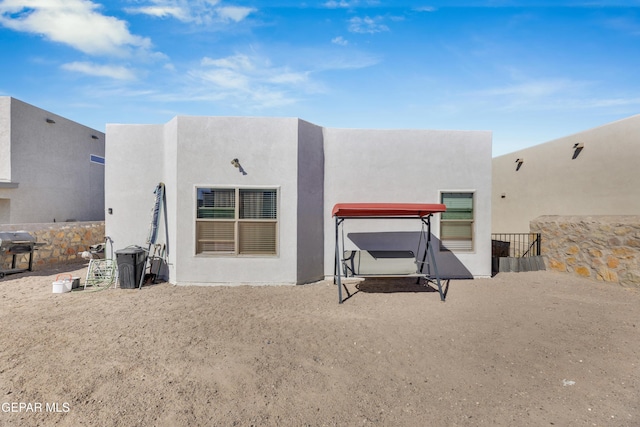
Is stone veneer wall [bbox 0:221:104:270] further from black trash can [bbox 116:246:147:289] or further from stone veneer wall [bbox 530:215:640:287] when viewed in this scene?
stone veneer wall [bbox 530:215:640:287]

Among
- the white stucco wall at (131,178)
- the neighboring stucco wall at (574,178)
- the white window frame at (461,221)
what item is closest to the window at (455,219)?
the white window frame at (461,221)

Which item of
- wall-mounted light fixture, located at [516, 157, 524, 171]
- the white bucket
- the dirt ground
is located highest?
wall-mounted light fixture, located at [516, 157, 524, 171]

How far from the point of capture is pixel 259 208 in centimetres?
776

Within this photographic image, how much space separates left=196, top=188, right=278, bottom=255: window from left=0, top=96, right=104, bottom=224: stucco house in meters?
9.96

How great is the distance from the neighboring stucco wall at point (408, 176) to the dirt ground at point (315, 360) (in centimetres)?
186

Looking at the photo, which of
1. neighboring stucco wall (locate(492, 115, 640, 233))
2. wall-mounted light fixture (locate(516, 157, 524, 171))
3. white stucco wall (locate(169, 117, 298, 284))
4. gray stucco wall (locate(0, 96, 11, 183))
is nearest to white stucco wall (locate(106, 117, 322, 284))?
white stucco wall (locate(169, 117, 298, 284))

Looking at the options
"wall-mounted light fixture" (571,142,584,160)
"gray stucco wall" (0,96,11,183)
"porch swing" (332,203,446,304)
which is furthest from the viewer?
"gray stucco wall" (0,96,11,183)

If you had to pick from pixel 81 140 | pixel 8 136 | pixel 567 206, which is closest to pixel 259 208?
pixel 567 206

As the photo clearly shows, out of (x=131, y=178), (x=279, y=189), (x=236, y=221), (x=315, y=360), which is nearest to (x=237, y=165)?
(x=279, y=189)

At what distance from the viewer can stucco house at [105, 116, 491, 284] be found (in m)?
7.68

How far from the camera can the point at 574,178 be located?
10789 millimetres

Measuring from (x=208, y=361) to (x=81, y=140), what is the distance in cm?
1652

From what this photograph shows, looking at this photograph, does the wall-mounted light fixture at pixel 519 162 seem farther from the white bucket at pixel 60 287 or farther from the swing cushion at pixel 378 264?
the white bucket at pixel 60 287

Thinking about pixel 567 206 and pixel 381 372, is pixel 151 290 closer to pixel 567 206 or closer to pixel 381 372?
pixel 381 372
